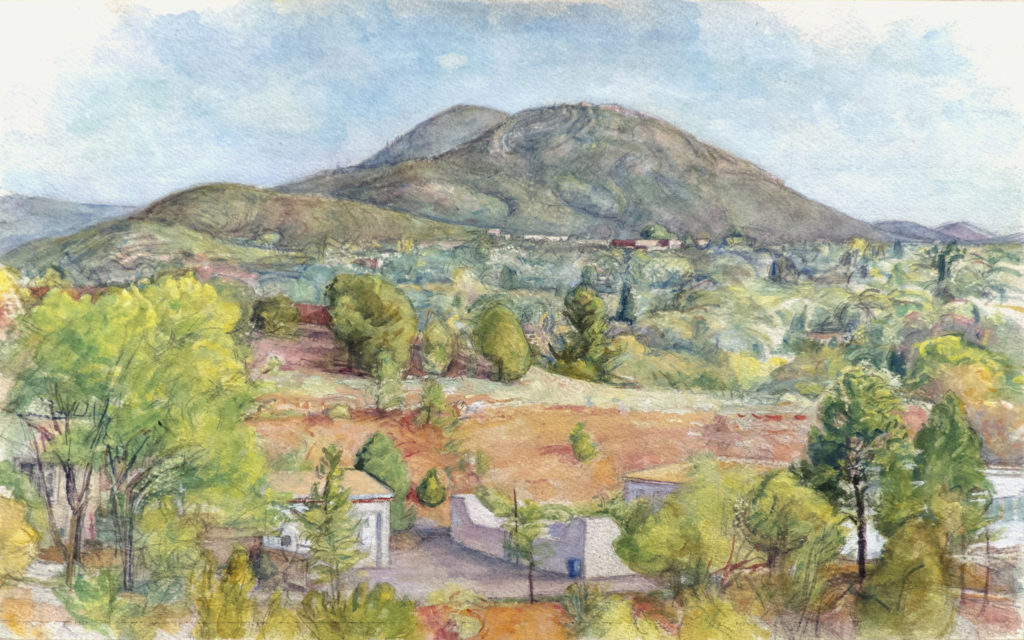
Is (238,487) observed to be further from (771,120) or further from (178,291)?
(771,120)

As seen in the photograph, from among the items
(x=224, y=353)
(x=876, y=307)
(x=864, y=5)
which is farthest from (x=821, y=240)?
(x=224, y=353)

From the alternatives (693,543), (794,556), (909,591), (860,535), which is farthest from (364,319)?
(909,591)

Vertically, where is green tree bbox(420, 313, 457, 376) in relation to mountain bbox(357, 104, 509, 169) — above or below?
below

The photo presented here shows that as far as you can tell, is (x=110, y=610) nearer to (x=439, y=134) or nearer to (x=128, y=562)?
(x=128, y=562)

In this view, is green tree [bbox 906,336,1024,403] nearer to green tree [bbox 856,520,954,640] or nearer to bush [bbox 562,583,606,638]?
green tree [bbox 856,520,954,640]

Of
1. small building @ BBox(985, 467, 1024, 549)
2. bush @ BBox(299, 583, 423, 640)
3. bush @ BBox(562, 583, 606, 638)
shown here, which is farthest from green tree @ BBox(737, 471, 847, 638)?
bush @ BBox(299, 583, 423, 640)
